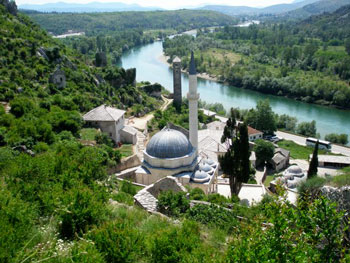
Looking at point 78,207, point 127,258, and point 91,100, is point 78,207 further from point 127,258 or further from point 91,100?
point 91,100

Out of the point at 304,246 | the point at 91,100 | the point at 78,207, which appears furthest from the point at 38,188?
the point at 91,100

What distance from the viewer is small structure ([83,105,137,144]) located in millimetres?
24797

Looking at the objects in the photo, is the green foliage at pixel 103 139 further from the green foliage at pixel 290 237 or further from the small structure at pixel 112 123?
the green foliage at pixel 290 237

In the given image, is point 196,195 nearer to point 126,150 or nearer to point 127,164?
point 127,164

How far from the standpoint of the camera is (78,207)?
8.67 m

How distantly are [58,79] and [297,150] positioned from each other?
2562 cm

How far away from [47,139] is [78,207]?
1224cm

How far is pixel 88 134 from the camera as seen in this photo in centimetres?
2325

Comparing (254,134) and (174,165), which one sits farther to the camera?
(254,134)

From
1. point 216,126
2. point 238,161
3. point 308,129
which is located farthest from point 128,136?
point 308,129

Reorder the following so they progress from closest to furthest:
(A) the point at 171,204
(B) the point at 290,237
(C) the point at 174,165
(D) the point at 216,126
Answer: (B) the point at 290,237 → (A) the point at 171,204 → (C) the point at 174,165 → (D) the point at 216,126

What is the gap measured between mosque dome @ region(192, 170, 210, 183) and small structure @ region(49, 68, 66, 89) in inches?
697

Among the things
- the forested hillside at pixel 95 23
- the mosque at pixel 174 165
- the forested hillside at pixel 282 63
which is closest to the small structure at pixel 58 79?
the mosque at pixel 174 165

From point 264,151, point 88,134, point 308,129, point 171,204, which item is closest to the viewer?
point 171,204
